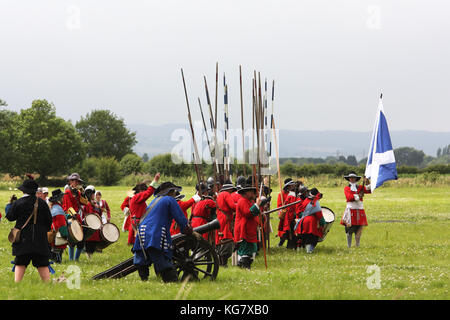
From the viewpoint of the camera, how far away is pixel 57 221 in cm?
1331

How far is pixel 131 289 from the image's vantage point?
923 centimetres

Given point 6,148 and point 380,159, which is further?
point 6,148

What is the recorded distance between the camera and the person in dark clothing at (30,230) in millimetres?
9773

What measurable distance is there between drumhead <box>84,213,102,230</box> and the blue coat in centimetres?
436

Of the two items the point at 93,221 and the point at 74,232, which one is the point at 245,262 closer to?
the point at 74,232

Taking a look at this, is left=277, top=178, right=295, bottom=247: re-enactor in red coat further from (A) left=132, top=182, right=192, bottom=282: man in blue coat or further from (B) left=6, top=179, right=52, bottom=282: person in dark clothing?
(B) left=6, top=179, right=52, bottom=282: person in dark clothing

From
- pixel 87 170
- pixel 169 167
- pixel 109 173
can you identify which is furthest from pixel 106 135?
pixel 169 167

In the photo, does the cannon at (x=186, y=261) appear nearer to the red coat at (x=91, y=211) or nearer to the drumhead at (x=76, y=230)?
the drumhead at (x=76, y=230)

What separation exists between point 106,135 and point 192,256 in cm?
11360

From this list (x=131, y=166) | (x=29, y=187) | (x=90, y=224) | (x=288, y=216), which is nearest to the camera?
(x=29, y=187)

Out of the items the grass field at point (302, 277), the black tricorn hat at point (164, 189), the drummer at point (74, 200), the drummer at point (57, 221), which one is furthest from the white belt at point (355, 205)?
the black tricorn hat at point (164, 189)

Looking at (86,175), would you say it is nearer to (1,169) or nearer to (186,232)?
(1,169)

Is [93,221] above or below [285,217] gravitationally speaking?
above

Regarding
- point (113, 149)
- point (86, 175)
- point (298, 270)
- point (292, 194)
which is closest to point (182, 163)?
point (86, 175)
